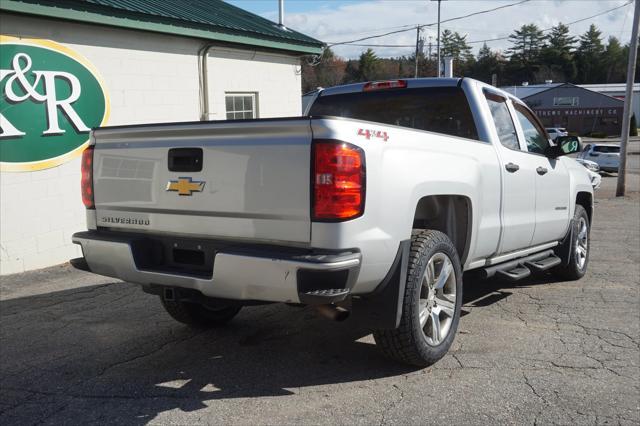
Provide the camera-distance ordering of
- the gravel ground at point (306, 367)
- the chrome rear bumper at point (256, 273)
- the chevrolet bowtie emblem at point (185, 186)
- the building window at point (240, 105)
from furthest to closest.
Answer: the building window at point (240, 105) → the chevrolet bowtie emblem at point (185, 186) → the gravel ground at point (306, 367) → the chrome rear bumper at point (256, 273)

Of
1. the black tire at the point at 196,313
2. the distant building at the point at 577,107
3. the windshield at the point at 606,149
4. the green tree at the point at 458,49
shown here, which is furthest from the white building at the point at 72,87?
the green tree at the point at 458,49

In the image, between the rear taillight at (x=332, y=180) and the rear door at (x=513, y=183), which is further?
the rear door at (x=513, y=183)

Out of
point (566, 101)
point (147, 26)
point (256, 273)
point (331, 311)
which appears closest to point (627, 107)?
point (147, 26)

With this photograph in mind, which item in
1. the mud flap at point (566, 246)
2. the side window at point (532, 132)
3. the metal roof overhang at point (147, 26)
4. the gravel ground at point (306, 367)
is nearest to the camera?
the gravel ground at point (306, 367)

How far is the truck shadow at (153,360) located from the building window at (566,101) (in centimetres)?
7057

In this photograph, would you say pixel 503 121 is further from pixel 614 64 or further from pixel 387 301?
pixel 614 64

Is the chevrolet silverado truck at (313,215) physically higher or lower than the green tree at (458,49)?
lower

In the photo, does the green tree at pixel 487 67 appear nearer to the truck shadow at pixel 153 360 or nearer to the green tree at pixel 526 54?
the green tree at pixel 526 54

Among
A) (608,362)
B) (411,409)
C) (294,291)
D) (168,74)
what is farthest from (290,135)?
(168,74)

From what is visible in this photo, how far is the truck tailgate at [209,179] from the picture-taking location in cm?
346

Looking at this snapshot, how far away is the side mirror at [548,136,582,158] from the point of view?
6.08 metres

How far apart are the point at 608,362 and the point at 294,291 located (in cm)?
243

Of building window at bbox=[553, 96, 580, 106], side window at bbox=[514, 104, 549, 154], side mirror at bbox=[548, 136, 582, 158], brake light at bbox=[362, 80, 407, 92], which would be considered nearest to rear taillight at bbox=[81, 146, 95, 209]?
brake light at bbox=[362, 80, 407, 92]

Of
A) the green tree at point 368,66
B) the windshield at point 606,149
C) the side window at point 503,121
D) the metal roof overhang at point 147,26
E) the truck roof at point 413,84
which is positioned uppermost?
the green tree at point 368,66
